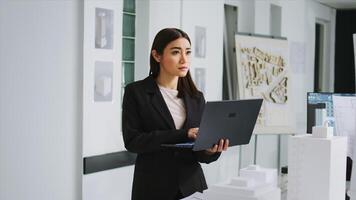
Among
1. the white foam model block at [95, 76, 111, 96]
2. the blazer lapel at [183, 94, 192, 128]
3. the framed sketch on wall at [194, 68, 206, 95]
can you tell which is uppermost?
the framed sketch on wall at [194, 68, 206, 95]

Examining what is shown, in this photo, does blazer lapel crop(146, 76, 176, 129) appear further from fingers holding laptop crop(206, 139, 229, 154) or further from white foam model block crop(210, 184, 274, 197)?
white foam model block crop(210, 184, 274, 197)

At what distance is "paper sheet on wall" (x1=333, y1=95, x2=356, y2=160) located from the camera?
1.69 metres

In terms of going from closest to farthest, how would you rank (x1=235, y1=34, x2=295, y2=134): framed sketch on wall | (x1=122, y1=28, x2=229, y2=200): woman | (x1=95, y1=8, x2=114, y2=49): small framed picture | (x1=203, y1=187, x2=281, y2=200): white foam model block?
(x1=203, y1=187, x2=281, y2=200): white foam model block
(x1=122, y1=28, x2=229, y2=200): woman
(x1=95, y1=8, x2=114, y2=49): small framed picture
(x1=235, y1=34, x2=295, y2=134): framed sketch on wall

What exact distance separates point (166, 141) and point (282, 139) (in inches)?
206

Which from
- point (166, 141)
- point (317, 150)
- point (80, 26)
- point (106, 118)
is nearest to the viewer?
point (317, 150)

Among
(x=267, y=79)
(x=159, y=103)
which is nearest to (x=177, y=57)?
(x=159, y=103)

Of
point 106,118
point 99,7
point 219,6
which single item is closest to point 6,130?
point 106,118

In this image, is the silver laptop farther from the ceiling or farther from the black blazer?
the ceiling

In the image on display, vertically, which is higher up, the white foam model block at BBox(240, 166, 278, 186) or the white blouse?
the white blouse

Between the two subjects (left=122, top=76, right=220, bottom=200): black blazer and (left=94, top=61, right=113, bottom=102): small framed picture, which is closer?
(left=122, top=76, right=220, bottom=200): black blazer

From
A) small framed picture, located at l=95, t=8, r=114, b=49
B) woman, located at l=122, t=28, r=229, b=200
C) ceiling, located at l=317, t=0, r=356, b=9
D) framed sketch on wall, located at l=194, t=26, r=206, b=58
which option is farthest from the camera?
ceiling, located at l=317, t=0, r=356, b=9

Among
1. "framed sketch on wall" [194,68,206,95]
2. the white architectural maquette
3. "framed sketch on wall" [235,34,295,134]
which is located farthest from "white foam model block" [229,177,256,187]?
"framed sketch on wall" [235,34,295,134]

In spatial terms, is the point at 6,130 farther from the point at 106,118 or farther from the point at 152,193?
the point at 152,193

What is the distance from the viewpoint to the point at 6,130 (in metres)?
3.04
